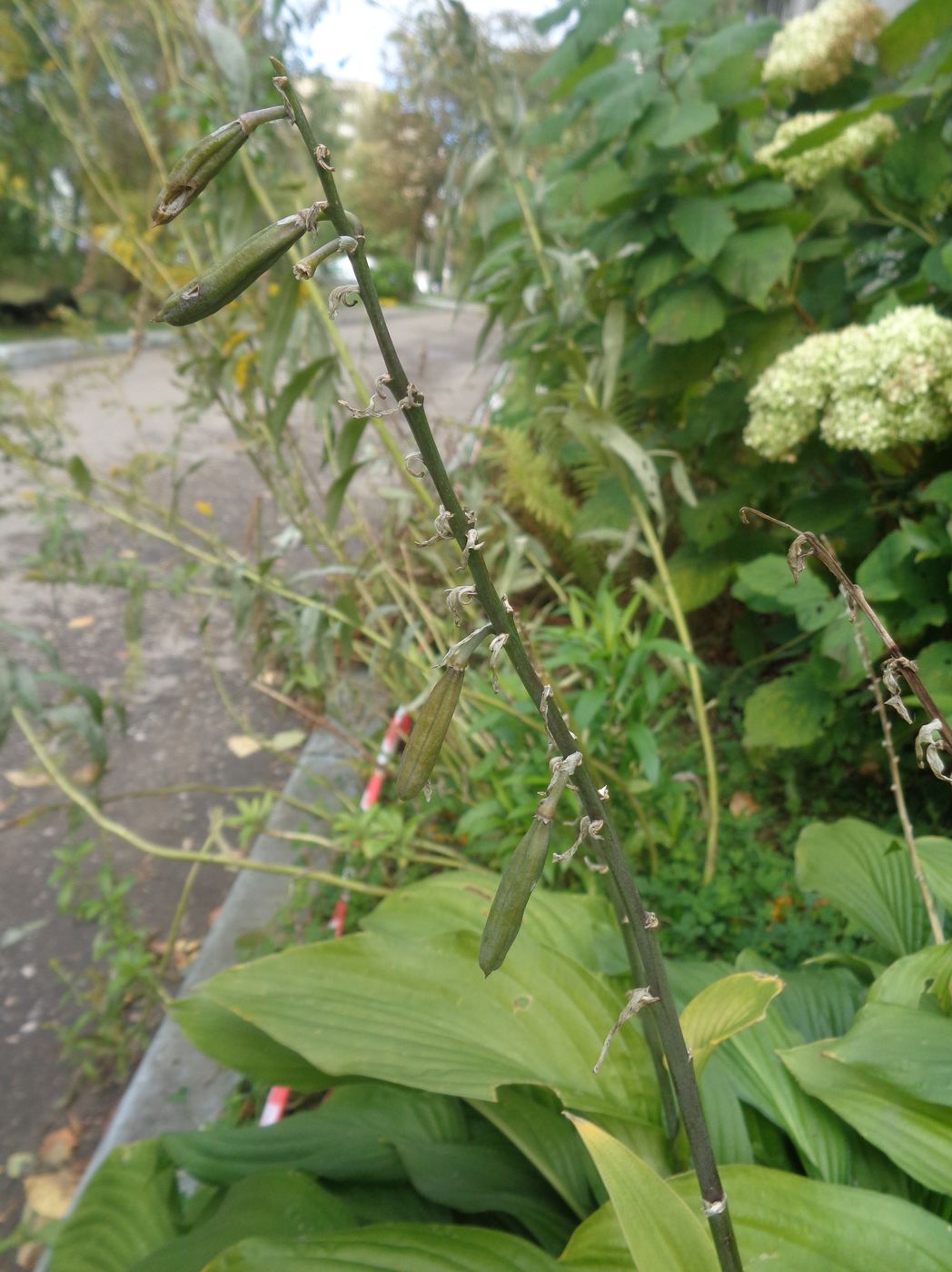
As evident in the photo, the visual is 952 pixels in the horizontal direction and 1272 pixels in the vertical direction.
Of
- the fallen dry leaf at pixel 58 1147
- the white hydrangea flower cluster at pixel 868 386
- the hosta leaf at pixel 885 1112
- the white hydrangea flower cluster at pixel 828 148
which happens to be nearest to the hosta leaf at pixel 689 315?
the white hydrangea flower cluster at pixel 868 386

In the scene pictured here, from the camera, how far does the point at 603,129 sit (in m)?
1.87

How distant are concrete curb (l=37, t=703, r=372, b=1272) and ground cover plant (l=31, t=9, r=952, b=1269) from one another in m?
0.37

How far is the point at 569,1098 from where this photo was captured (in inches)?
40.2

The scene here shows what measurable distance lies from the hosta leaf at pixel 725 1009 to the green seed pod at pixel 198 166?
2.30ft

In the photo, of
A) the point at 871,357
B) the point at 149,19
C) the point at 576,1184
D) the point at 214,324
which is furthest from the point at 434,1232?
the point at 149,19

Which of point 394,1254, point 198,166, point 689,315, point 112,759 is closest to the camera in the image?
point 198,166

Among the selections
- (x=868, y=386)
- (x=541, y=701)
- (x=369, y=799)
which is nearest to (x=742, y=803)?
(x=369, y=799)

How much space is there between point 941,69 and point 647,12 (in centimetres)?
71

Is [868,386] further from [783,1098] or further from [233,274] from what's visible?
[233,274]

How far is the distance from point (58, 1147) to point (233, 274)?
1.92m

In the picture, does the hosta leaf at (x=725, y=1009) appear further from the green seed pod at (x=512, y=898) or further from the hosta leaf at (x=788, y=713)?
the hosta leaf at (x=788, y=713)

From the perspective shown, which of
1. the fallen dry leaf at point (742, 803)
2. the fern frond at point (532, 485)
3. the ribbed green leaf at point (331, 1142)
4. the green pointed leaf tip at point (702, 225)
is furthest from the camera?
the fern frond at point (532, 485)

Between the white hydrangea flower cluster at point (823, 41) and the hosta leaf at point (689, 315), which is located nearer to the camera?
the hosta leaf at point (689, 315)

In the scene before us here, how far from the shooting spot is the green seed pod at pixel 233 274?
1.53 ft
